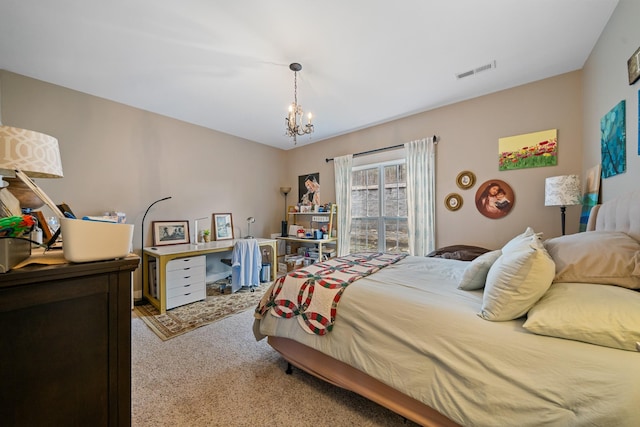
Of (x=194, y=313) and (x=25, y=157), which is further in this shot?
(x=194, y=313)

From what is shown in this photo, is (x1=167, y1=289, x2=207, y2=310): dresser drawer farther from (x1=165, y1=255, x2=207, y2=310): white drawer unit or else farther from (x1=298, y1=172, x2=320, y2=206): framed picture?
(x1=298, y1=172, x2=320, y2=206): framed picture

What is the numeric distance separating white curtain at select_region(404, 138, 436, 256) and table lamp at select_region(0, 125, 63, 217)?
3655 mm

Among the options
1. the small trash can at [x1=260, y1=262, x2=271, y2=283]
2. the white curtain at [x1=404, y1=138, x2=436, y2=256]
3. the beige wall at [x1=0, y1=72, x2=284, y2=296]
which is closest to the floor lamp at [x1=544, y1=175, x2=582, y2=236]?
the white curtain at [x1=404, y1=138, x2=436, y2=256]

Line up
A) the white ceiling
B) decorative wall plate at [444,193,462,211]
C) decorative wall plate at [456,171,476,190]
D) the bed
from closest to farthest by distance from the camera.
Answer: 1. the bed
2. the white ceiling
3. decorative wall plate at [456,171,476,190]
4. decorative wall plate at [444,193,462,211]

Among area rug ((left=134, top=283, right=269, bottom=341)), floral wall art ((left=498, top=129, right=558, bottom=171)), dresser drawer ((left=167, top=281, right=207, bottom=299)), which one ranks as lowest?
area rug ((left=134, top=283, right=269, bottom=341))

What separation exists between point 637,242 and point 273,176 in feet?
16.1

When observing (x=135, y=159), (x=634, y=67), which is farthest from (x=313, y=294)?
(x=135, y=159)

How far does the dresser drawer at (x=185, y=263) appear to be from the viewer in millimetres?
2963

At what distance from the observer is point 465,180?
10.3 feet

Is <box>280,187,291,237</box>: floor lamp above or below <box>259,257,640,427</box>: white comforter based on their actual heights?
above

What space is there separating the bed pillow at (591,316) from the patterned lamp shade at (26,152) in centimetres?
235

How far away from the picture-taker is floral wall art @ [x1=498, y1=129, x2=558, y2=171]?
2.61 meters

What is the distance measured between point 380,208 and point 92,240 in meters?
3.82

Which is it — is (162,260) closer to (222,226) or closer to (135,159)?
(222,226)
